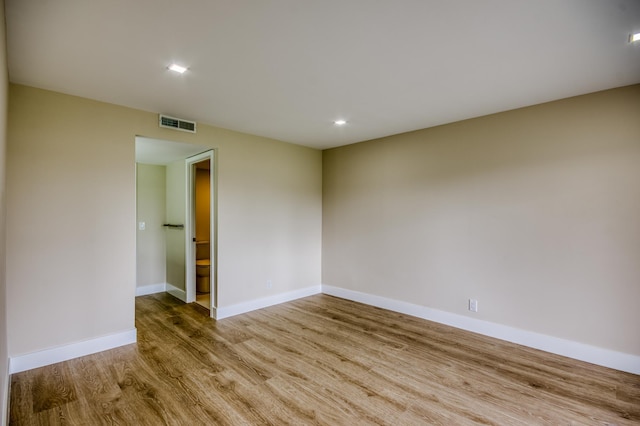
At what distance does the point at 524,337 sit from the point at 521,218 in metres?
1.25

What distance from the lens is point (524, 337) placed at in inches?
127

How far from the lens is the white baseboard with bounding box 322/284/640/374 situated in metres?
2.74

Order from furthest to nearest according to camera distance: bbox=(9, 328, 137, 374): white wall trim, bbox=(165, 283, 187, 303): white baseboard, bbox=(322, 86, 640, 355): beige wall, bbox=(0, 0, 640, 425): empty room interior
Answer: bbox=(165, 283, 187, 303): white baseboard, bbox=(322, 86, 640, 355): beige wall, bbox=(9, 328, 137, 374): white wall trim, bbox=(0, 0, 640, 425): empty room interior

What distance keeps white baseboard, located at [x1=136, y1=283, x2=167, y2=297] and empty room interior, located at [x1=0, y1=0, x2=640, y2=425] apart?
24.7 inches

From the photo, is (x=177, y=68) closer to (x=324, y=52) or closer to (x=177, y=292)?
(x=324, y=52)

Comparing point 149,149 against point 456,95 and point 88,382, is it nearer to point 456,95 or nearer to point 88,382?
point 88,382

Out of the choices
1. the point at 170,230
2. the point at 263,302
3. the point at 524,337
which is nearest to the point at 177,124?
the point at 170,230

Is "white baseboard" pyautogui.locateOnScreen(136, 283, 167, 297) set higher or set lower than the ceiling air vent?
lower

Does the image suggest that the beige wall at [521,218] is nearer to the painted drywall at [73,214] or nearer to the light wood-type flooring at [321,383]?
the light wood-type flooring at [321,383]

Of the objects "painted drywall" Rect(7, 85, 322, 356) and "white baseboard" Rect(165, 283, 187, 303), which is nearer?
"painted drywall" Rect(7, 85, 322, 356)

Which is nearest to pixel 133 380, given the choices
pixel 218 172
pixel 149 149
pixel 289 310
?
pixel 289 310

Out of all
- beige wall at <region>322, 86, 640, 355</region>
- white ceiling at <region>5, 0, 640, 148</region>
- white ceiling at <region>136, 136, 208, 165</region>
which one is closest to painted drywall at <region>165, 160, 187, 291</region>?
white ceiling at <region>136, 136, 208, 165</region>

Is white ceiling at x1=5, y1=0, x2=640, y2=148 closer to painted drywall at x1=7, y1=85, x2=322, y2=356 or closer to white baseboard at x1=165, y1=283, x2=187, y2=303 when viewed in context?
painted drywall at x1=7, y1=85, x2=322, y2=356

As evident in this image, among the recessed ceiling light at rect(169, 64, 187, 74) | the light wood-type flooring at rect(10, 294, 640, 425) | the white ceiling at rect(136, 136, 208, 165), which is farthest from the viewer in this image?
the white ceiling at rect(136, 136, 208, 165)
